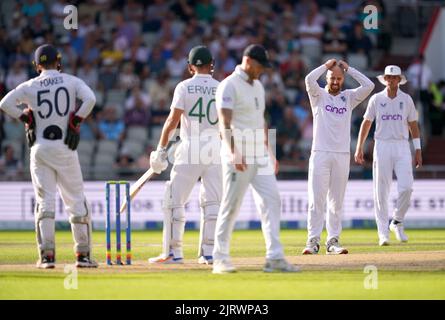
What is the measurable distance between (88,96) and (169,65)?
15216mm

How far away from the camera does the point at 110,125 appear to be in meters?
26.9

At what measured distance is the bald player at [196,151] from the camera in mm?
13750

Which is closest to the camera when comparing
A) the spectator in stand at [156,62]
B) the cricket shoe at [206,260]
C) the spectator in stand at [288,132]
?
the cricket shoe at [206,260]

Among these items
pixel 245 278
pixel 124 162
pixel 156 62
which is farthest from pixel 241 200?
pixel 156 62

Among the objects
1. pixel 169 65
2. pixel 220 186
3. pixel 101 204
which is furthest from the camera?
pixel 169 65

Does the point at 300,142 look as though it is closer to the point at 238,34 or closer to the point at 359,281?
the point at 238,34

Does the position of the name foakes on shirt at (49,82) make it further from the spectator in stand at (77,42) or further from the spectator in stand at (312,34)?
the spectator in stand at (77,42)

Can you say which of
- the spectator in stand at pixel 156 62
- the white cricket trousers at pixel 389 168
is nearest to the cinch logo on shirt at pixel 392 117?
the white cricket trousers at pixel 389 168

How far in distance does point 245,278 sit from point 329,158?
152 inches

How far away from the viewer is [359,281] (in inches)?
467

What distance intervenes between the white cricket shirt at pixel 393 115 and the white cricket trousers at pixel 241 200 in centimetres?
552

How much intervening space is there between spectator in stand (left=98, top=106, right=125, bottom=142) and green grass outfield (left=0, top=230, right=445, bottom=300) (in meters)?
9.88

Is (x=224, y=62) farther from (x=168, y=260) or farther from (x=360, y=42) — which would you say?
(x=168, y=260)
